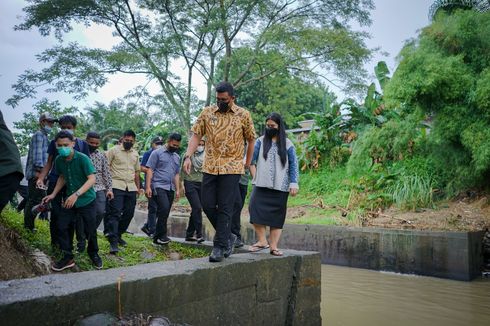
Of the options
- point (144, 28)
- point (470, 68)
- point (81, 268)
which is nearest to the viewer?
point (81, 268)

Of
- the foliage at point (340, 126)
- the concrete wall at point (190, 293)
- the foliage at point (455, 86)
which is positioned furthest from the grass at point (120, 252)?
the foliage at point (340, 126)

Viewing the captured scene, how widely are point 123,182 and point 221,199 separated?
208cm

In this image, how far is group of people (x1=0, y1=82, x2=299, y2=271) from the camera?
412cm

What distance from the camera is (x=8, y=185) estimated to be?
297 cm

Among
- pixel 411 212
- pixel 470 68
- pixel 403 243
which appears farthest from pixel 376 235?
pixel 470 68

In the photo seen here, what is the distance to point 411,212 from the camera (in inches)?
410

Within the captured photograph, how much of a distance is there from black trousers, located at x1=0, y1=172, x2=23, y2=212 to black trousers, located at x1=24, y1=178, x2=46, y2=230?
236cm

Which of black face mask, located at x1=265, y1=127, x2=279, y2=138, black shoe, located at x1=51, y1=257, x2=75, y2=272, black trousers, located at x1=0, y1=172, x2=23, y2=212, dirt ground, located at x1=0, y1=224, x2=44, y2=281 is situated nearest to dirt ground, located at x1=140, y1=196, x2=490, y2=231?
black face mask, located at x1=265, y1=127, x2=279, y2=138

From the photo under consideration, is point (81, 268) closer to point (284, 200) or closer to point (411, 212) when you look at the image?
point (284, 200)

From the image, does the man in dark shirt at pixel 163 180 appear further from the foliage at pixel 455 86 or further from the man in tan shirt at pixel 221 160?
the foliage at pixel 455 86

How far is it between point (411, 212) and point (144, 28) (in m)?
9.57

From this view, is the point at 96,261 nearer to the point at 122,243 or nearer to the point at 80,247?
the point at 80,247

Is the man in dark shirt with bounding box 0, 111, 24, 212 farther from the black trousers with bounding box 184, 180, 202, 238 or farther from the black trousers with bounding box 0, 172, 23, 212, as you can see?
the black trousers with bounding box 184, 180, 202, 238

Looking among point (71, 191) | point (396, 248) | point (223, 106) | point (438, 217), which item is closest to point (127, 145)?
point (71, 191)
